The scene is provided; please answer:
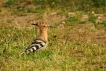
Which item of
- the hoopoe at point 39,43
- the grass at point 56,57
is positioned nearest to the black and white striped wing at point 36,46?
the hoopoe at point 39,43

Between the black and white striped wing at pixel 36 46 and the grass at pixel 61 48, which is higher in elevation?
the black and white striped wing at pixel 36 46

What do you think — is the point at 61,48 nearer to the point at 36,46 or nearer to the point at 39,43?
the point at 39,43

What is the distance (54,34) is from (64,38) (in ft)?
1.07

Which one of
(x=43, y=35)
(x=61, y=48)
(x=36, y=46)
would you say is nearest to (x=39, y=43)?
(x=36, y=46)

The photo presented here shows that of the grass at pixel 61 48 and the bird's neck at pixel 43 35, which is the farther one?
the bird's neck at pixel 43 35

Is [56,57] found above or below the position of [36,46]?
below

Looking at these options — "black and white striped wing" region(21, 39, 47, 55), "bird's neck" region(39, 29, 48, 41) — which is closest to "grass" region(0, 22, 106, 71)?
"black and white striped wing" region(21, 39, 47, 55)

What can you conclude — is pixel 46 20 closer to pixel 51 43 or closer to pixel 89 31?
pixel 89 31

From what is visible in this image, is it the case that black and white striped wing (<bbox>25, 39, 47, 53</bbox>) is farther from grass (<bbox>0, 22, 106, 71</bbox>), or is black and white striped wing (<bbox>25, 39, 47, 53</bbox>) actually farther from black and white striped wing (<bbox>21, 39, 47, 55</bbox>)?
grass (<bbox>0, 22, 106, 71</bbox>)

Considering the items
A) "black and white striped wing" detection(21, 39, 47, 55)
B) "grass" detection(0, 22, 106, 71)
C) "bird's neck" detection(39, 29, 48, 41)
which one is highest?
"bird's neck" detection(39, 29, 48, 41)

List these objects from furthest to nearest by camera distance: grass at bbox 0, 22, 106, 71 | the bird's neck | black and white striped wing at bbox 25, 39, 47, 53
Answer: the bird's neck < black and white striped wing at bbox 25, 39, 47, 53 < grass at bbox 0, 22, 106, 71

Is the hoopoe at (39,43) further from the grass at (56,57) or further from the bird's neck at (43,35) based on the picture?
the grass at (56,57)

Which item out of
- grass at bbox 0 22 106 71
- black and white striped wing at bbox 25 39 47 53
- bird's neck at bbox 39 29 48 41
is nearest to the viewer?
grass at bbox 0 22 106 71

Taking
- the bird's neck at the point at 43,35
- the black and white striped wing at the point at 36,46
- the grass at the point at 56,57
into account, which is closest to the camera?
the grass at the point at 56,57
